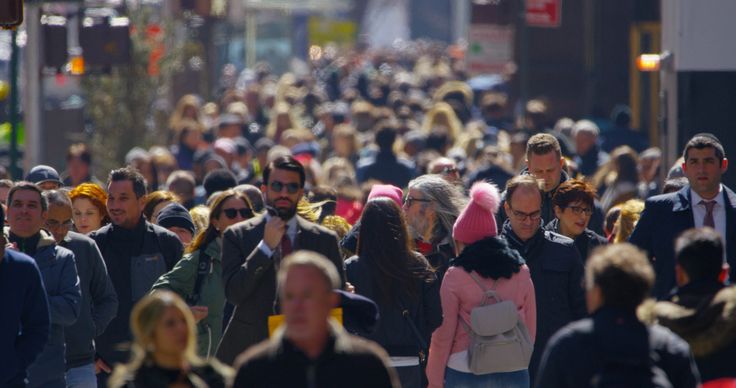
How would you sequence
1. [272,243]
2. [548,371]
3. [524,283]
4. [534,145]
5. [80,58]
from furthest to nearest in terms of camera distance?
[80,58] → [534,145] → [524,283] → [272,243] → [548,371]

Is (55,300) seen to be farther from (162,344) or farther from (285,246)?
(162,344)

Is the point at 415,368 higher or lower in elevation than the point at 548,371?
lower

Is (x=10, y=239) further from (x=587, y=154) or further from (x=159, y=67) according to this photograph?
(x=159, y=67)

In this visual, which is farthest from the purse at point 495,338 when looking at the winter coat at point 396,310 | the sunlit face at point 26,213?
the sunlit face at point 26,213

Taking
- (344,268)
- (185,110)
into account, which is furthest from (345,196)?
(185,110)

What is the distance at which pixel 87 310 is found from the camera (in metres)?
8.84

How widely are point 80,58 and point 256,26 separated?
102ft

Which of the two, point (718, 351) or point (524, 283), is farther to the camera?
point (524, 283)

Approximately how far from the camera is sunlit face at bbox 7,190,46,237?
842cm

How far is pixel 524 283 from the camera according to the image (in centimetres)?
822

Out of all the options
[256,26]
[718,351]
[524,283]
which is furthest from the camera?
[256,26]

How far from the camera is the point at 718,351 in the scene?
631cm

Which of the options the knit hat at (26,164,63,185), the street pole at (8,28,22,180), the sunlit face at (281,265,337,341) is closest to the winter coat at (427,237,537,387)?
the sunlit face at (281,265,337,341)

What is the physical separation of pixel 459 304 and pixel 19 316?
84.2 inches
